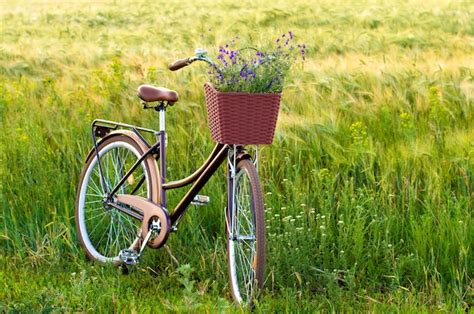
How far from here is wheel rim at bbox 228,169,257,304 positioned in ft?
13.8

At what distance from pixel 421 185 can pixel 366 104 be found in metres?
1.12

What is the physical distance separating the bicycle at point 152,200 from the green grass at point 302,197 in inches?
5.4

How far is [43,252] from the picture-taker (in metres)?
5.24

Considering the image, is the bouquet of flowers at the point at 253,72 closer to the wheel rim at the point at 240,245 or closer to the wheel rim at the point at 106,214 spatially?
the wheel rim at the point at 240,245

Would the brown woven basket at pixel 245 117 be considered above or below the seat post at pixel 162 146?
above

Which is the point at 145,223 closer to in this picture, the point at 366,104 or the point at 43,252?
the point at 43,252

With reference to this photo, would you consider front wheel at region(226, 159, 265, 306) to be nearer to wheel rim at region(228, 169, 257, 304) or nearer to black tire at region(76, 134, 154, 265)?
wheel rim at region(228, 169, 257, 304)

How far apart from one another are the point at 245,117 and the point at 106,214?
152cm

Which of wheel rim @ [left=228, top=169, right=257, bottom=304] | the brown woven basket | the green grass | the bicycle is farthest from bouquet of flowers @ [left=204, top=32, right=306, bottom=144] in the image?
the green grass

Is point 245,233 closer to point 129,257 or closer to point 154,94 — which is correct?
point 129,257

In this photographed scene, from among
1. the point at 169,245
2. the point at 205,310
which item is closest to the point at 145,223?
the point at 169,245

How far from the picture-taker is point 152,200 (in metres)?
4.75

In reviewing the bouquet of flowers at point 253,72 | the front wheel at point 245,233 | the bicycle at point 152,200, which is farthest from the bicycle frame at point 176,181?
the bouquet of flowers at point 253,72

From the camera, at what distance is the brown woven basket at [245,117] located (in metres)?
4.07
